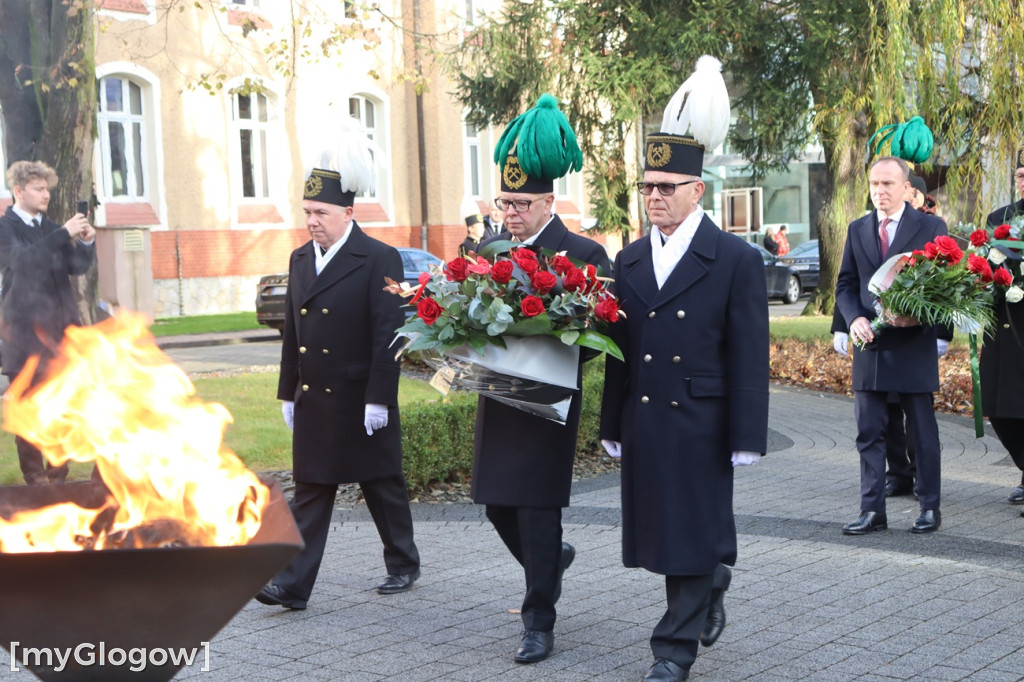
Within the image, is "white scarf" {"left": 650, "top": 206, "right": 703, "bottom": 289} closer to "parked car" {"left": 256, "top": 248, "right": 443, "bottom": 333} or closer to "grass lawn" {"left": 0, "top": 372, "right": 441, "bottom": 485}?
"grass lawn" {"left": 0, "top": 372, "right": 441, "bottom": 485}

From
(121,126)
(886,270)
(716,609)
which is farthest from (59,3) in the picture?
(121,126)

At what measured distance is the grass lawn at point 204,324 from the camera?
24.2 meters

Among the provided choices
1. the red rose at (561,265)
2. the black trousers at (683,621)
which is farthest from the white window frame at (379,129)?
the black trousers at (683,621)

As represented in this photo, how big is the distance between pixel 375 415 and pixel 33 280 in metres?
3.41

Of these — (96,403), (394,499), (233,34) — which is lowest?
(394,499)

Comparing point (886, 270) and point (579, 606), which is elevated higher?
point (886, 270)

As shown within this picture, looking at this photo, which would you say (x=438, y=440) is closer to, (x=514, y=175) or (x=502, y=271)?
(x=514, y=175)

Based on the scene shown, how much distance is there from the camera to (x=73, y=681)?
10.6 ft

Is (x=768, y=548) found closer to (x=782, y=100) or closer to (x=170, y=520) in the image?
(x=170, y=520)

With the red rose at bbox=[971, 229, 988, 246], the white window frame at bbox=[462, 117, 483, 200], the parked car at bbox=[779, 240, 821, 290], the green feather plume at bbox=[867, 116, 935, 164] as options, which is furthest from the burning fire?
the white window frame at bbox=[462, 117, 483, 200]

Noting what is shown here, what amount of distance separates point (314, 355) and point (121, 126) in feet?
78.6

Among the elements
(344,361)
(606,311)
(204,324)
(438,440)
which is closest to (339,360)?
(344,361)

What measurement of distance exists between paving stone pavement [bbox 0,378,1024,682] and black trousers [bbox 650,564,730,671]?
0.63ft

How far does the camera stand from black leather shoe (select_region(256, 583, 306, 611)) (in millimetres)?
5707
